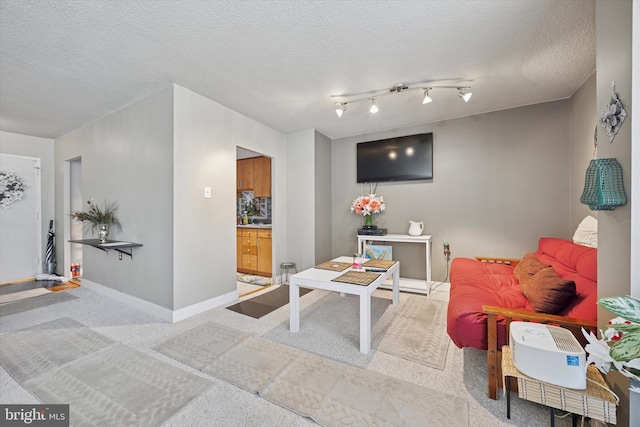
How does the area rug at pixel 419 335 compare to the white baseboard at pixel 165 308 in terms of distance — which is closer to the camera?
the area rug at pixel 419 335

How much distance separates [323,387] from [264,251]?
302 centimetres

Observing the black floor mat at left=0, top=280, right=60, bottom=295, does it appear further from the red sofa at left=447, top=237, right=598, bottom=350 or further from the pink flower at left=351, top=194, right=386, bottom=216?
the red sofa at left=447, top=237, right=598, bottom=350

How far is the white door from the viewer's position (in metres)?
4.17

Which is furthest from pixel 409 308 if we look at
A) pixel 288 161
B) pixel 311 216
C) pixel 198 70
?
pixel 198 70

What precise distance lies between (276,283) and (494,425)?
3124mm

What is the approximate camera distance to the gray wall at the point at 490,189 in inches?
122

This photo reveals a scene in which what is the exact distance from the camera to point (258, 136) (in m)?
3.75

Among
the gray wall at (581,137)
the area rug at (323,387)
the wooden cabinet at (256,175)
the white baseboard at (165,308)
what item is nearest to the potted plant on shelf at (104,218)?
the white baseboard at (165,308)

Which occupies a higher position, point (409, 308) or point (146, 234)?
point (146, 234)

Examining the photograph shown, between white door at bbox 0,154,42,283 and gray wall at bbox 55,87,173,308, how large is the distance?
1569 mm

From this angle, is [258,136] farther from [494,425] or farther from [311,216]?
[494,425]

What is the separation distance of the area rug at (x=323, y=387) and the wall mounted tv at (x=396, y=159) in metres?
2.87

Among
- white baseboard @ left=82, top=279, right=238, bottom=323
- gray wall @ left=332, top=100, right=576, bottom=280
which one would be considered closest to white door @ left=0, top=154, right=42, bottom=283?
white baseboard @ left=82, top=279, right=238, bottom=323

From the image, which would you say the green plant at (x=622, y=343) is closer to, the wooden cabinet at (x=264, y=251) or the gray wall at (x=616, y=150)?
the gray wall at (x=616, y=150)
